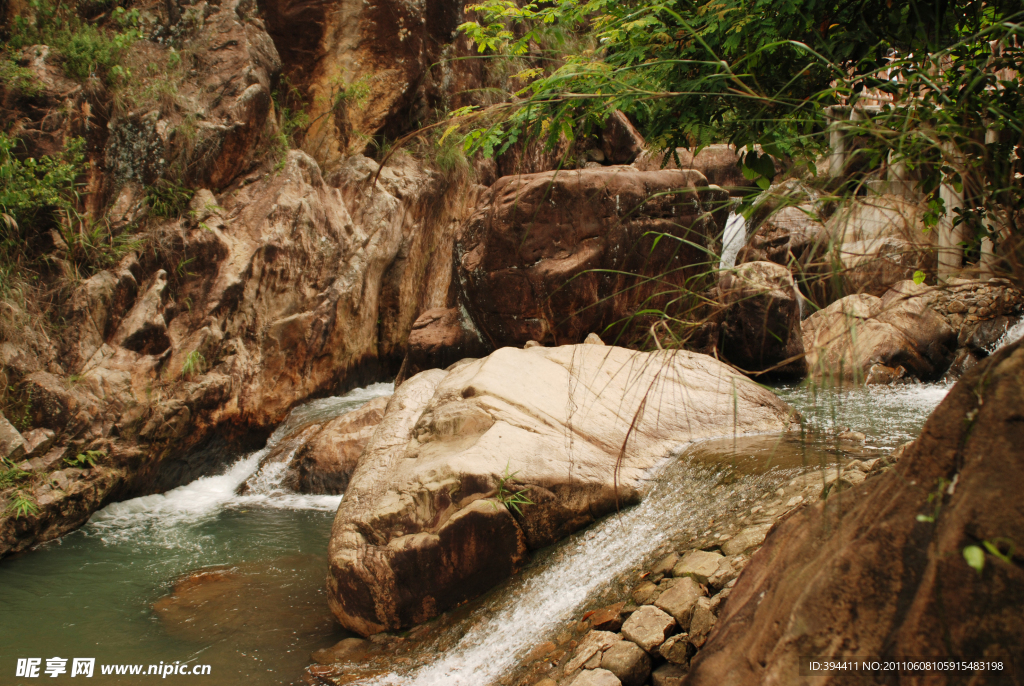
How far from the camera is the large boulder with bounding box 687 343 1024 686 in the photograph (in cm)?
121

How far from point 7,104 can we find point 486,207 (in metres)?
5.63

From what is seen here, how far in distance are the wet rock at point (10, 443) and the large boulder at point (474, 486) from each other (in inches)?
139

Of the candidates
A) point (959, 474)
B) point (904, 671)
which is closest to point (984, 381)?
point (959, 474)

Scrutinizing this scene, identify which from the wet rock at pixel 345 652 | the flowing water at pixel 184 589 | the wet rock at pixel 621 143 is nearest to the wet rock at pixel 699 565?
the wet rock at pixel 345 652

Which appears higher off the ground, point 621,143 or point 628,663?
point 621,143

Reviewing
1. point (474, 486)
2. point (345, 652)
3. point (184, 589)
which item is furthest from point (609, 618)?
point (184, 589)

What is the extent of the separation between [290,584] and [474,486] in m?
1.92

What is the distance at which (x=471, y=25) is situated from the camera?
108 inches

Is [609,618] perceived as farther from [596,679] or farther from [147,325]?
[147,325]

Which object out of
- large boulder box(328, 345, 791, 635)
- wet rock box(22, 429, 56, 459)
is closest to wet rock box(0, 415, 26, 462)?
wet rock box(22, 429, 56, 459)

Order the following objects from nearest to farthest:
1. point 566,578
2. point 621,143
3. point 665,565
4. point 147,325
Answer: point 665,565 < point 566,578 < point 147,325 < point 621,143

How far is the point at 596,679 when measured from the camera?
7.80 feet

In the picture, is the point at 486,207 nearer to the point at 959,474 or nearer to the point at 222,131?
the point at 222,131

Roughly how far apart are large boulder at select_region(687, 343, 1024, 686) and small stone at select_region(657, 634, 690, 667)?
0.52 meters
